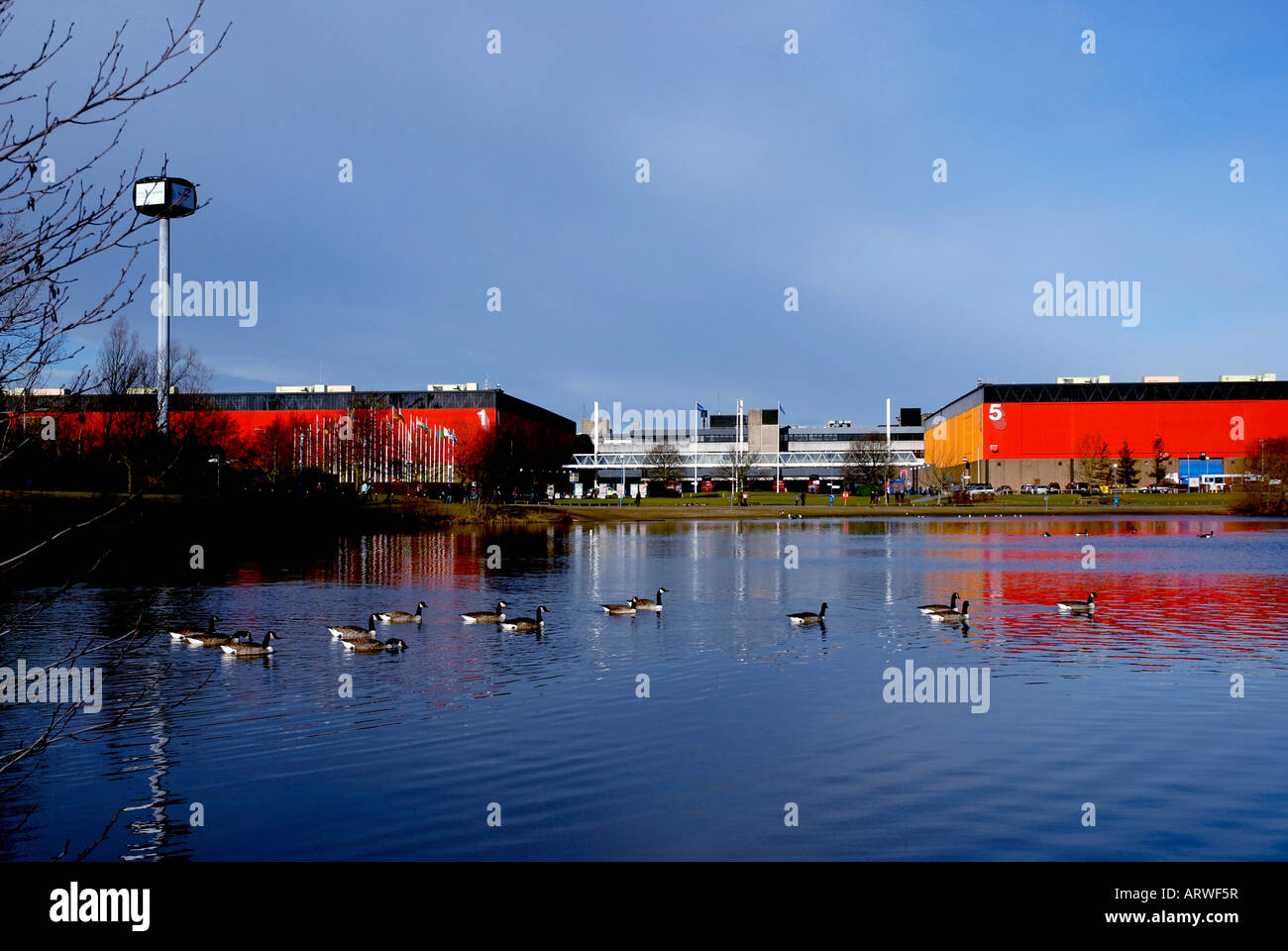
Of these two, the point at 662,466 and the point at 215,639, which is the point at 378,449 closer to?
the point at 662,466

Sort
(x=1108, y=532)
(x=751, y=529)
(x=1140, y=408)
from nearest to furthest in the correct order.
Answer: (x=1108, y=532), (x=751, y=529), (x=1140, y=408)

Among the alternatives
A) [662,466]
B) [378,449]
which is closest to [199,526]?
[378,449]

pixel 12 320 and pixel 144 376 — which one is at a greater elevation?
pixel 144 376

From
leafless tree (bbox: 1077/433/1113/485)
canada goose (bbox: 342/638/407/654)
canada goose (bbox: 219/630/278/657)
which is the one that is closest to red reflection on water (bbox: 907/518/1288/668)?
canada goose (bbox: 342/638/407/654)

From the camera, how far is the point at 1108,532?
74375 mm

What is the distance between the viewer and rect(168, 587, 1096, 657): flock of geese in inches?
913

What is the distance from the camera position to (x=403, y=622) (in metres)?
28.1

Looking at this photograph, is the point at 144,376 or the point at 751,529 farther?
the point at 751,529

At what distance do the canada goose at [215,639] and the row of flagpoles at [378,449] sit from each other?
88810 millimetres

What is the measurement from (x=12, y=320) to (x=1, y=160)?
1177 mm
